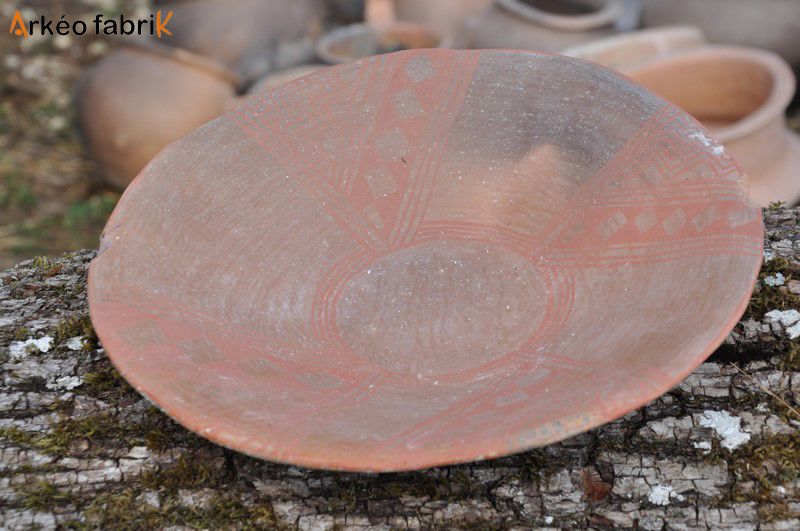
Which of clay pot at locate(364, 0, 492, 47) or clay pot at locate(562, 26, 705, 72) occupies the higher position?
clay pot at locate(562, 26, 705, 72)

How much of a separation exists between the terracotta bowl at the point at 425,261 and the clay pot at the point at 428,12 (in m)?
2.19

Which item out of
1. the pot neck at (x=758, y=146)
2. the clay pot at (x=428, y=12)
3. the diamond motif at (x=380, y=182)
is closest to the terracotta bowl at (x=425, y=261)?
the diamond motif at (x=380, y=182)

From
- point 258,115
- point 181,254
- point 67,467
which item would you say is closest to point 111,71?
point 258,115

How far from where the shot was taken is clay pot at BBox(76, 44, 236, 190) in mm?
3535

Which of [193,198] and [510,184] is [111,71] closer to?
[193,198]

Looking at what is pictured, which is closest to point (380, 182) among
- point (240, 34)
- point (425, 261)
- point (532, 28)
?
point (425, 261)

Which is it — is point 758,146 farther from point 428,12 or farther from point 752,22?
point 428,12

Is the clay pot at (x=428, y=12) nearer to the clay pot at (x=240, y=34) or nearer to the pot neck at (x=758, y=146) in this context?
the clay pot at (x=240, y=34)

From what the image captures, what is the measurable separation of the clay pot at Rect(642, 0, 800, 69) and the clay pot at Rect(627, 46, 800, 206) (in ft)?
2.00

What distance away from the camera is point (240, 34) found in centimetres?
396

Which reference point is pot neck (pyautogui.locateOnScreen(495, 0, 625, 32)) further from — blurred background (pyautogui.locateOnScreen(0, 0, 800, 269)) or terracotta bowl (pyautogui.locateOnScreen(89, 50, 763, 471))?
terracotta bowl (pyautogui.locateOnScreen(89, 50, 763, 471))

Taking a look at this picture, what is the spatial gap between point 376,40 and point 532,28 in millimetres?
742

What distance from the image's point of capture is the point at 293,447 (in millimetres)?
1149

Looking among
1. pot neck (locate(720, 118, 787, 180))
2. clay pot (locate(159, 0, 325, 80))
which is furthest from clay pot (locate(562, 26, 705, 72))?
clay pot (locate(159, 0, 325, 80))
